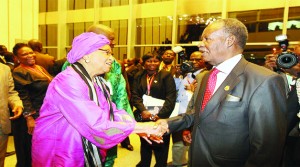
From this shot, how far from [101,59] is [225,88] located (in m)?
0.92

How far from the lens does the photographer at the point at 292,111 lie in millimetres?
2840

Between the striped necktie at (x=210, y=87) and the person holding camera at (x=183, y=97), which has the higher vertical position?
the striped necktie at (x=210, y=87)

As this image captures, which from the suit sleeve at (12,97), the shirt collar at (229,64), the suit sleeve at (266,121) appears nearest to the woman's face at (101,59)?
the shirt collar at (229,64)

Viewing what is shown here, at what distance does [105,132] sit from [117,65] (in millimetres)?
1274

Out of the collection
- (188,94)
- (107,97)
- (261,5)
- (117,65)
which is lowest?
(188,94)

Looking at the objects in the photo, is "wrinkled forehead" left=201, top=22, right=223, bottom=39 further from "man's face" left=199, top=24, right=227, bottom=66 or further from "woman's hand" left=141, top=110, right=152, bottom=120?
"woman's hand" left=141, top=110, right=152, bottom=120

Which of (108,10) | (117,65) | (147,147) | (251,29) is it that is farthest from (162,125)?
(108,10)

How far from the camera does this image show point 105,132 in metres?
1.79

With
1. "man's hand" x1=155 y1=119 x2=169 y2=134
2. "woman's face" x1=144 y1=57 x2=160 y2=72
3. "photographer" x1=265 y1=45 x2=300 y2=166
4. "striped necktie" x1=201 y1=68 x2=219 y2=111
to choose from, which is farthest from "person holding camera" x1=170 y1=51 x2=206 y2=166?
"striped necktie" x1=201 y1=68 x2=219 y2=111

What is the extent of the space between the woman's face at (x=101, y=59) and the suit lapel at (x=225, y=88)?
808mm

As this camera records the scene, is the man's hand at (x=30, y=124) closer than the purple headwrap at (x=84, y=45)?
No

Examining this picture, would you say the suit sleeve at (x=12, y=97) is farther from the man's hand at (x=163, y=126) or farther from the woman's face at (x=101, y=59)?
the man's hand at (x=163, y=126)

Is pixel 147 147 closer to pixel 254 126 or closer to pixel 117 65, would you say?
pixel 117 65

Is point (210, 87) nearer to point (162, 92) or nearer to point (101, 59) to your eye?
point (101, 59)
